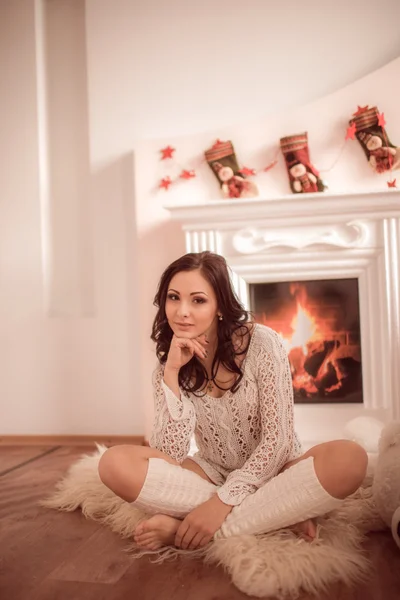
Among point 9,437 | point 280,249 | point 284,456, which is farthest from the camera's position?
point 9,437

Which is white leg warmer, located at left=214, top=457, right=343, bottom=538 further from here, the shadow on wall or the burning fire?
the shadow on wall

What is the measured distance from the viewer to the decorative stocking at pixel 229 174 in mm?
2793

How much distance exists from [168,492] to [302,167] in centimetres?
180

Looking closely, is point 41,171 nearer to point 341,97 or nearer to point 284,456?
point 341,97

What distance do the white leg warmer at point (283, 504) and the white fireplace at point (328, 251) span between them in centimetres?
135

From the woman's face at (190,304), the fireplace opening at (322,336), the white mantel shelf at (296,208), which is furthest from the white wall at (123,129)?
the woman's face at (190,304)

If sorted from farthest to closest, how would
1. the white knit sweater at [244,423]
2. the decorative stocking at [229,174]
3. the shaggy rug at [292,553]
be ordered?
1. the decorative stocking at [229,174]
2. the white knit sweater at [244,423]
3. the shaggy rug at [292,553]

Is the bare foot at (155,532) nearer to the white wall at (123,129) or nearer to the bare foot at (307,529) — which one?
the bare foot at (307,529)

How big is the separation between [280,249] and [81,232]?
1.20m

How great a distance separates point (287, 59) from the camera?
9.59 feet

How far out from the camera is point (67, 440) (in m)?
3.08

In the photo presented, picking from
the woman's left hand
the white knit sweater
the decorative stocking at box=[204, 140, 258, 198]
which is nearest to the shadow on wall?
the decorative stocking at box=[204, 140, 258, 198]

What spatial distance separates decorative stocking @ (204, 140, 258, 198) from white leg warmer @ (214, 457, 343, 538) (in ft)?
5.58

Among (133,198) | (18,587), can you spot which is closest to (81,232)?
(133,198)
